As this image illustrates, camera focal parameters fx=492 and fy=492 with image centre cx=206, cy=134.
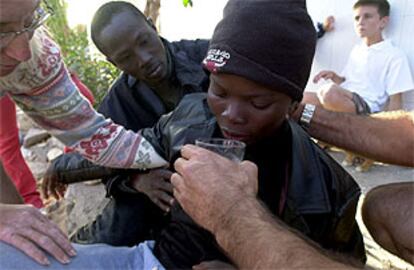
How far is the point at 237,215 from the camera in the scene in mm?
1471

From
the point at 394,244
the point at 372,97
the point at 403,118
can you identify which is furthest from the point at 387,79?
the point at 394,244

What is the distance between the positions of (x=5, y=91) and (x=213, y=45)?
808 mm

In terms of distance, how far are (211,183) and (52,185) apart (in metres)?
1.17

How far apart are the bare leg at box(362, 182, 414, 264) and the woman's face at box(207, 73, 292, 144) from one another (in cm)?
69

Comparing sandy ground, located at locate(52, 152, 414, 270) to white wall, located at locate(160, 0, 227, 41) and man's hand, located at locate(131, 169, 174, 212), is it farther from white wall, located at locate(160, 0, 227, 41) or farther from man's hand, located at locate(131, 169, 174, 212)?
white wall, located at locate(160, 0, 227, 41)

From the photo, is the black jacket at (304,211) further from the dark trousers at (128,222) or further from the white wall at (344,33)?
the white wall at (344,33)

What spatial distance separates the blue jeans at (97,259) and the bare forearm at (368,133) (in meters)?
1.05

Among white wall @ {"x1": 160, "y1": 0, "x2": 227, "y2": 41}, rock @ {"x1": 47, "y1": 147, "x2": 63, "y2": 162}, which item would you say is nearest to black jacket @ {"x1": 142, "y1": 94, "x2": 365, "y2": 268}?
rock @ {"x1": 47, "y1": 147, "x2": 63, "y2": 162}

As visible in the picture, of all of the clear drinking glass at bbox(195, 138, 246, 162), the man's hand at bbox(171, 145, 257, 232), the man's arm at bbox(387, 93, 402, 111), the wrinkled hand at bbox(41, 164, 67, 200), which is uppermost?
the clear drinking glass at bbox(195, 138, 246, 162)

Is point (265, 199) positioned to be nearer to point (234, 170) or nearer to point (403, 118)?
point (234, 170)

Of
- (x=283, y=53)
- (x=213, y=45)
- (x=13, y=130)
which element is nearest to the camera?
(x=283, y=53)

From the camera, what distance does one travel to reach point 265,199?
1.89m

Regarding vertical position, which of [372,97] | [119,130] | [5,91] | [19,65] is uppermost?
[19,65]

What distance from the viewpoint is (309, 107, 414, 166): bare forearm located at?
2.36 metres
